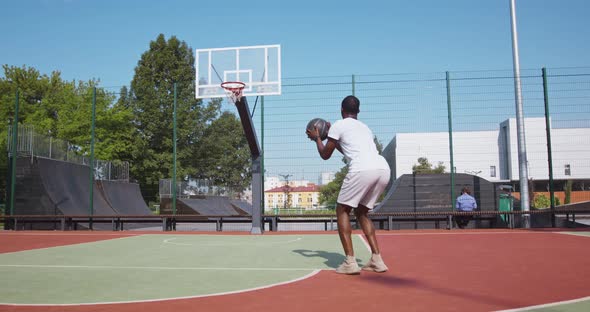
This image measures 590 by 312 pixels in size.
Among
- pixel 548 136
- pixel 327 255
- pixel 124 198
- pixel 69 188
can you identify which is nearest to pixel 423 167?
pixel 548 136

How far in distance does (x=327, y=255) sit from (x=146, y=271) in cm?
251

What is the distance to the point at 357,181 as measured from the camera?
4520 mm

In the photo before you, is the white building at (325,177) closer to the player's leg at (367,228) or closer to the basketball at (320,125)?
the basketball at (320,125)

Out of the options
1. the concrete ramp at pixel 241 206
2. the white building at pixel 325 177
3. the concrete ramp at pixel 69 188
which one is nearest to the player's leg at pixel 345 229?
the white building at pixel 325 177

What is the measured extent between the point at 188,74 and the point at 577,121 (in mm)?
35013

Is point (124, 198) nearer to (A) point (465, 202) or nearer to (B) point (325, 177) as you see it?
(B) point (325, 177)

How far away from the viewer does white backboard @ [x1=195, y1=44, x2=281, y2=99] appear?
462 inches

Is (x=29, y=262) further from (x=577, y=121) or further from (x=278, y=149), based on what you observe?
(x=577, y=121)

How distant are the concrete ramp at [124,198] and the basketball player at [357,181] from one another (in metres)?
15.6

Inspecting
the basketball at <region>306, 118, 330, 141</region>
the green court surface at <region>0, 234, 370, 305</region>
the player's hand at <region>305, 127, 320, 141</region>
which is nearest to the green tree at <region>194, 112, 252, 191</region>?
the green court surface at <region>0, 234, 370, 305</region>

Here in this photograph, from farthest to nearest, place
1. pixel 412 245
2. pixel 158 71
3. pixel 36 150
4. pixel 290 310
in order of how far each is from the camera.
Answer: pixel 158 71 < pixel 36 150 < pixel 412 245 < pixel 290 310

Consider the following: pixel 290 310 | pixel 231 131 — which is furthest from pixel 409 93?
pixel 231 131

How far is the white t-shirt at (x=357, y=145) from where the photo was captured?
181 inches

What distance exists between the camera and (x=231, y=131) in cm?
4219
